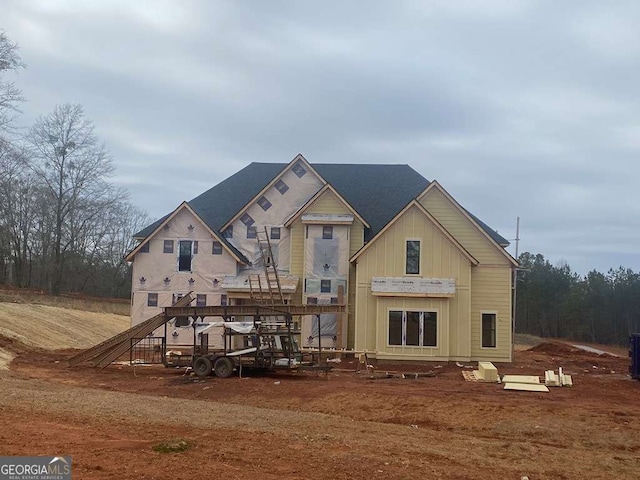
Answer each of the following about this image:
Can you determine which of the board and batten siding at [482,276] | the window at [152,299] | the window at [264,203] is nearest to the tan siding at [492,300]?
the board and batten siding at [482,276]

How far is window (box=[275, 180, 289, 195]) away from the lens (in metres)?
33.3

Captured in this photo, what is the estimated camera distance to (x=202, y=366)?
22594 mm

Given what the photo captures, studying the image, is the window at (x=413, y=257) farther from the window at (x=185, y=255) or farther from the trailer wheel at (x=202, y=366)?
the window at (x=185, y=255)

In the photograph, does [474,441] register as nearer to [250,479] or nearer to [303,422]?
[303,422]

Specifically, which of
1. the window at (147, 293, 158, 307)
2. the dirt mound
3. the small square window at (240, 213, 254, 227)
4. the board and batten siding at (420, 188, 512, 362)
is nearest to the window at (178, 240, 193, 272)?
the window at (147, 293, 158, 307)

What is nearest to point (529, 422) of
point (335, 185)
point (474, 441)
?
point (474, 441)

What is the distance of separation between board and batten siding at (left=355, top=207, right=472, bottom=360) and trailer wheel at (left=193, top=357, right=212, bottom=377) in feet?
27.2

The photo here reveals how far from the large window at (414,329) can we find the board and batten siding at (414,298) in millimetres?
209

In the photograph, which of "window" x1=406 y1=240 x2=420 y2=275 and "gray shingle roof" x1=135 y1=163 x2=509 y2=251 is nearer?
"window" x1=406 y1=240 x2=420 y2=275

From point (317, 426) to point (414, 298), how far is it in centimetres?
1587

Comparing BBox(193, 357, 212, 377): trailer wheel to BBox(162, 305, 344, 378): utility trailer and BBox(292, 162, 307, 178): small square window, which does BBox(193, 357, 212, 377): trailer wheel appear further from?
BBox(292, 162, 307, 178): small square window

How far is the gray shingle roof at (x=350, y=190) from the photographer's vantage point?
3388cm

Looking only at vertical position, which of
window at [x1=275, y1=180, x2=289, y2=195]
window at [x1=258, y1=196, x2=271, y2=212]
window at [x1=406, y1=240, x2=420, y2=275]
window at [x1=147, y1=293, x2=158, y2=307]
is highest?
window at [x1=275, y1=180, x2=289, y2=195]

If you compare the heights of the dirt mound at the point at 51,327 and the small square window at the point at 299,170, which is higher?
the small square window at the point at 299,170
